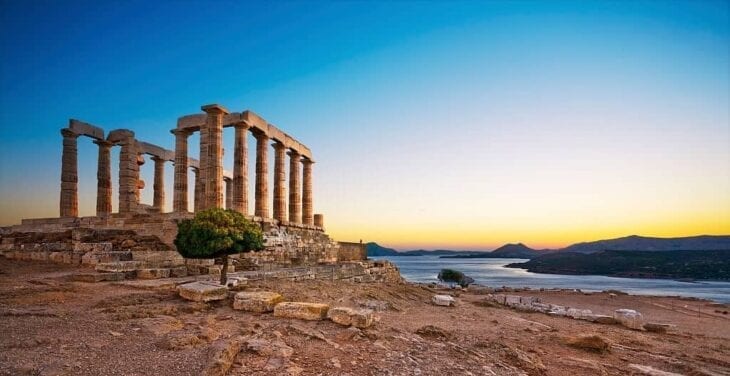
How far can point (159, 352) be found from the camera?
21.6 ft

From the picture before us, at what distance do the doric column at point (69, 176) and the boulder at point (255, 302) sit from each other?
24.0 meters

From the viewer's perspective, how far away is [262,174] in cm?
2852

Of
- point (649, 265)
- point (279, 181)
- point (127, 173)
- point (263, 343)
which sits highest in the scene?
point (127, 173)

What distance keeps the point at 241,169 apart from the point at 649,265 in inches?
4091

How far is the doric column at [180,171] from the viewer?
27.6m

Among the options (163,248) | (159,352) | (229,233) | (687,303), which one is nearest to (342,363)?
(159,352)

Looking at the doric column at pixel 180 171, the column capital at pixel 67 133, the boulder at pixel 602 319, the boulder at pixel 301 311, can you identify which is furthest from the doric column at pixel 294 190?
the boulder at pixel 301 311

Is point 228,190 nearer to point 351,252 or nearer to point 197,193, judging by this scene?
point 197,193

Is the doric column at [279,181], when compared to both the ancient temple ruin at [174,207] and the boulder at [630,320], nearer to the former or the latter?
the ancient temple ruin at [174,207]

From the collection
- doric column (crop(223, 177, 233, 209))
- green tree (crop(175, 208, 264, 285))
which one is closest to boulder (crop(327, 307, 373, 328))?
green tree (crop(175, 208, 264, 285))

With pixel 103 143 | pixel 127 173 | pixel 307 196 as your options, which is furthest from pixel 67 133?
pixel 307 196

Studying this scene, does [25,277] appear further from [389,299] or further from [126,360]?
[389,299]

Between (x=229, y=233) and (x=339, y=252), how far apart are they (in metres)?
22.0

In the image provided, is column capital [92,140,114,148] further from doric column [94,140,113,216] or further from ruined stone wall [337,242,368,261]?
ruined stone wall [337,242,368,261]
